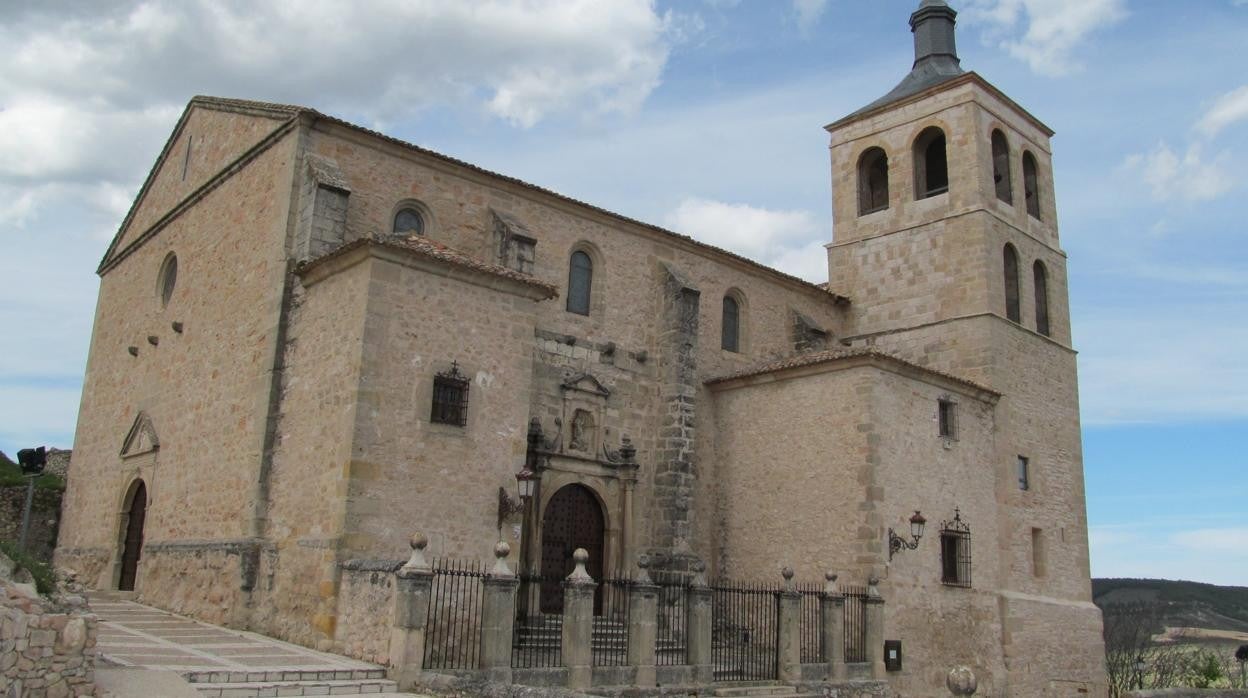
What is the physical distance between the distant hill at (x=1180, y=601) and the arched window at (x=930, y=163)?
108ft

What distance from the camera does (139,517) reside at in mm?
19312

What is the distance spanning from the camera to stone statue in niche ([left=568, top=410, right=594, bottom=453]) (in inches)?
710

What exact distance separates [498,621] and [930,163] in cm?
1812

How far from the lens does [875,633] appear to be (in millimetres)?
16453

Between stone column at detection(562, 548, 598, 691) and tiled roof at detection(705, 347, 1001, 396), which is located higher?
tiled roof at detection(705, 347, 1001, 396)

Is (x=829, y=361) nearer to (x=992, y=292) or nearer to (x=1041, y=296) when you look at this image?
(x=992, y=292)

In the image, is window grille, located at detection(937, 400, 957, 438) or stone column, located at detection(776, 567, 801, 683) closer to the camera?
stone column, located at detection(776, 567, 801, 683)

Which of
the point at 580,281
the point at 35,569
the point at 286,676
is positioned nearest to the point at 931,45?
the point at 580,281

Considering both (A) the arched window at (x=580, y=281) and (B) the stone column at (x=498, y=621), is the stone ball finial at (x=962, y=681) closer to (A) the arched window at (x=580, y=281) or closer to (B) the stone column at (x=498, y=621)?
(B) the stone column at (x=498, y=621)

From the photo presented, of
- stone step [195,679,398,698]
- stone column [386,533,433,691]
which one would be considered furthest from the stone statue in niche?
stone step [195,679,398,698]

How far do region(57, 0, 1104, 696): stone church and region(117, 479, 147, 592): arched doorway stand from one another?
4.1 inches

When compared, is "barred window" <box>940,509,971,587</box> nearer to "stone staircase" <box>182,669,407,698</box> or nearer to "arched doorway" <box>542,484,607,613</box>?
"arched doorway" <box>542,484,607,613</box>

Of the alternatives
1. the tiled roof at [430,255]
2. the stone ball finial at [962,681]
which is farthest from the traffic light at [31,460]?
the stone ball finial at [962,681]

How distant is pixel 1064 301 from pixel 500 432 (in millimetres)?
16158
